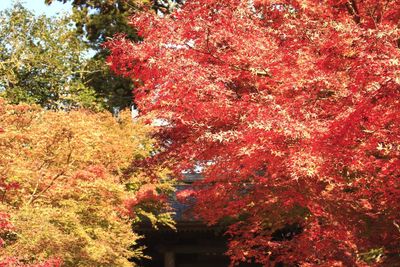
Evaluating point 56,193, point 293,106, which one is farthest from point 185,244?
point 293,106

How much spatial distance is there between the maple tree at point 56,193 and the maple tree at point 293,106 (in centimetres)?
195

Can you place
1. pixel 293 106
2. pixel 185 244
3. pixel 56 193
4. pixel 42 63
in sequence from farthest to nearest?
pixel 42 63, pixel 185 244, pixel 56 193, pixel 293 106

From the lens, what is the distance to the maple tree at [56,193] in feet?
29.0

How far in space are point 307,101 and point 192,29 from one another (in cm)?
203

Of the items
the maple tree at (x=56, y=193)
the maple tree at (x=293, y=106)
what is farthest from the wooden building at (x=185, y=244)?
the maple tree at (x=293, y=106)

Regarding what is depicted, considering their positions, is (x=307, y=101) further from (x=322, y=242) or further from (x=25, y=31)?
(x=25, y=31)

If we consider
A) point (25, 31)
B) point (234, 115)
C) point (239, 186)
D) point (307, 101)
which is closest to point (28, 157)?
point (239, 186)

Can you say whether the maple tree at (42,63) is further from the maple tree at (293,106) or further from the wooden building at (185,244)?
the maple tree at (293,106)

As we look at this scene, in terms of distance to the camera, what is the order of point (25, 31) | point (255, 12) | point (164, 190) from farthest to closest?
1. point (25, 31)
2. point (164, 190)
3. point (255, 12)

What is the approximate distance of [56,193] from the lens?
10.5 meters

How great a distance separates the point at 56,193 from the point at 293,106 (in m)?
5.22

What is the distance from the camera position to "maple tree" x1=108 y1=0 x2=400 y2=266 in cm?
703

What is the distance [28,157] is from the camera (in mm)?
10930

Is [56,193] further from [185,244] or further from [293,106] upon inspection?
[185,244]
